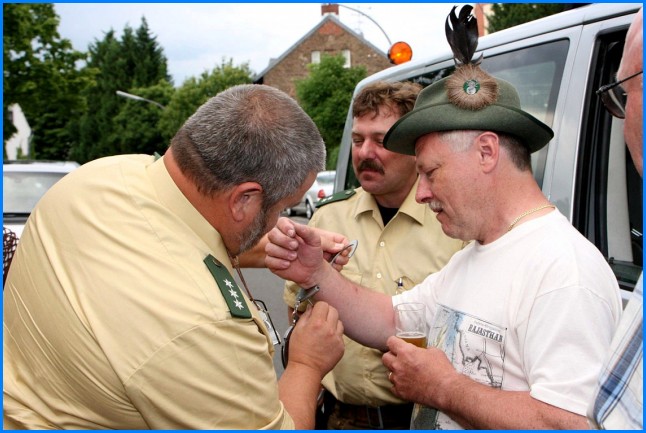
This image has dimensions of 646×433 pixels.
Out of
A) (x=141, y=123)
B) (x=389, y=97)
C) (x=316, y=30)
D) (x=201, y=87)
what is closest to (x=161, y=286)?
(x=389, y=97)

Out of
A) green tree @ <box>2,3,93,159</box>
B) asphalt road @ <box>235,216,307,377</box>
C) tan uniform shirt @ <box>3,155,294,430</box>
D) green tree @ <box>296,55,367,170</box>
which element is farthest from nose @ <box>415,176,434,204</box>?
green tree @ <box>296,55,367,170</box>

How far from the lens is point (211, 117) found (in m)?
1.87

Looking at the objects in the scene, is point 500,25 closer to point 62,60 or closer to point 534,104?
point 62,60

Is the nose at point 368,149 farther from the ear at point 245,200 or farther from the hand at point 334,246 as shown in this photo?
the ear at point 245,200

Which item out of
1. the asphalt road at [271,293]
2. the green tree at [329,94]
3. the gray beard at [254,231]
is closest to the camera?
the gray beard at [254,231]

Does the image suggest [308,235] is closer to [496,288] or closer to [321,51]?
[496,288]

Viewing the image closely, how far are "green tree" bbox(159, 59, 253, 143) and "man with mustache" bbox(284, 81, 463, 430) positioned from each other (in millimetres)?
39792

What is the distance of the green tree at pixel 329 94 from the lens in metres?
34.8

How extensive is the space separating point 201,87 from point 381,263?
41286 millimetres

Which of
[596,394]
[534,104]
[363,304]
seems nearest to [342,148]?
[534,104]

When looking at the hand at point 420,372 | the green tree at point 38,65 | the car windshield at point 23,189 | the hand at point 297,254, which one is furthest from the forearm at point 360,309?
the green tree at point 38,65

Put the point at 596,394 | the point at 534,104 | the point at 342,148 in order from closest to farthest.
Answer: the point at 596,394
the point at 534,104
the point at 342,148

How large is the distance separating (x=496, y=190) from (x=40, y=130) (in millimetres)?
65277

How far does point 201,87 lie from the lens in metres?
42.6
